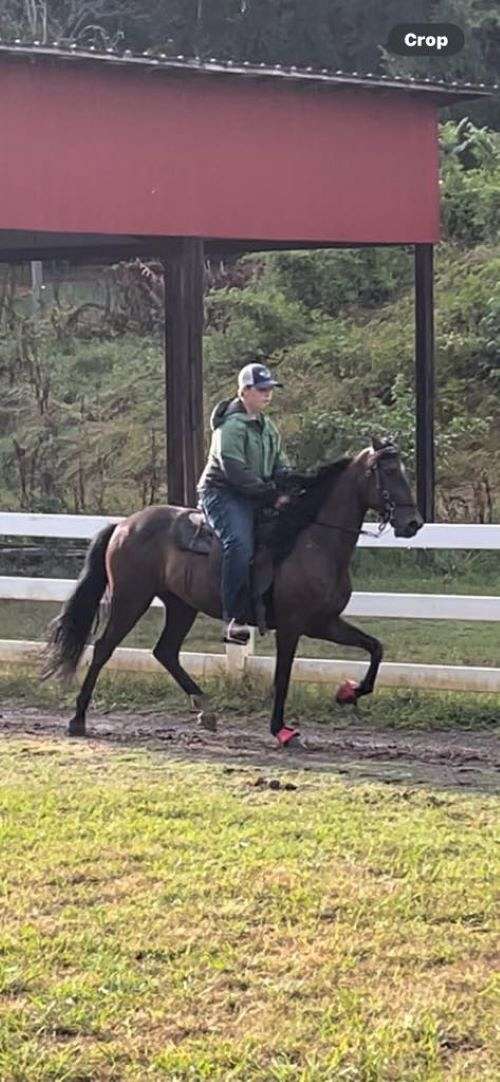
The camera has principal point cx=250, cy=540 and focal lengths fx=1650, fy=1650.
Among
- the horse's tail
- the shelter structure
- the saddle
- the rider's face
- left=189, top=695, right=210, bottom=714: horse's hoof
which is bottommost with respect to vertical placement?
left=189, top=695, right=210, bottom=714: horse's hoof

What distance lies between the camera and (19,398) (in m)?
27.3

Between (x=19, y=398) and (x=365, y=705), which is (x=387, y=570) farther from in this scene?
(x=19, y=398)

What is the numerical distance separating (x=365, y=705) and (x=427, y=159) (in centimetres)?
835

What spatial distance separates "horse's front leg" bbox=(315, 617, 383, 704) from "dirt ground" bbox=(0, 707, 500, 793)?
289 mm

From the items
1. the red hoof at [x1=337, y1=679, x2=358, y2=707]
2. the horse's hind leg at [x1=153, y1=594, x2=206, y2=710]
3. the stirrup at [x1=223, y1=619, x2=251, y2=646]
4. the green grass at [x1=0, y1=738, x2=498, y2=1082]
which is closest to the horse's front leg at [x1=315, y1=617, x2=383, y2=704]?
the red hoof at [x1=337, y1=679, x2=358, y2=707]

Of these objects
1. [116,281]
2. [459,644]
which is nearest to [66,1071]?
[459,644]

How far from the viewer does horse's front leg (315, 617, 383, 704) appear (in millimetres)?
10305

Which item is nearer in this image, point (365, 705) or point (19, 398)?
point (365, 705)

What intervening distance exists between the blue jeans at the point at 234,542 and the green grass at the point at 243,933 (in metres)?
1.77

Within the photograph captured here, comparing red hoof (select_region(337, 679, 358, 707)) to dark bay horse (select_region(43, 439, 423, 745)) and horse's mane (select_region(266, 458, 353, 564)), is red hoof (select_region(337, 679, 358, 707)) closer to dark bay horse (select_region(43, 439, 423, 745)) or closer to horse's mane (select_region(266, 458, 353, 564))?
dark bay horse (select_region(43, 439, 423, 745))

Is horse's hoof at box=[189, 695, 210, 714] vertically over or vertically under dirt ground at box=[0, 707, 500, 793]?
over

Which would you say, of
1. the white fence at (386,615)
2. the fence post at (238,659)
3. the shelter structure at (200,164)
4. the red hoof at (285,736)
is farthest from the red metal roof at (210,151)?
the red hoof at (285,736)

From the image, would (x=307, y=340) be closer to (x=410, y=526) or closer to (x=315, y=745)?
(x=410, y=526)

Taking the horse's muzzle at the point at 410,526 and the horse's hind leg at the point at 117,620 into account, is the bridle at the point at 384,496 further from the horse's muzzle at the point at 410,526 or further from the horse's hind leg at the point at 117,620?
the horse's hind leg at the point at 117,620
